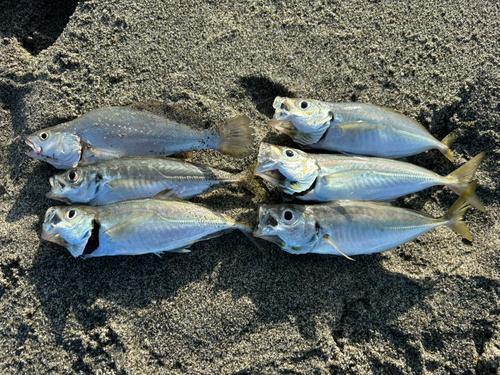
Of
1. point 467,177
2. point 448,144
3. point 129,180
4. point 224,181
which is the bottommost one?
point 129,180

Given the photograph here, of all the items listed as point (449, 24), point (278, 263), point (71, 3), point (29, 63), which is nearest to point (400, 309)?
point (278, 263)

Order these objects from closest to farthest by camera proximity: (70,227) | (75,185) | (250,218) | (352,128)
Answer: (70,227) < (75,185) < (352,128) < (250,218)

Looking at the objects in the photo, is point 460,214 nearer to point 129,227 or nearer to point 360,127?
point 360,127

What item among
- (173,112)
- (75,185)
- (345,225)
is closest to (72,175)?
(75,185)

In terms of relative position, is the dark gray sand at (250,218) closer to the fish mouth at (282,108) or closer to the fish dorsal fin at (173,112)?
the fish dorsal fin at (173,112)

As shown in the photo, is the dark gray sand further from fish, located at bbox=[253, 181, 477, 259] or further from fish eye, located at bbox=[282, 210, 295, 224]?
fish eye, located at bbox=[282, 210, 295, 224]

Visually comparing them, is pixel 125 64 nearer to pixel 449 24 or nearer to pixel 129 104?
pixel 129 104

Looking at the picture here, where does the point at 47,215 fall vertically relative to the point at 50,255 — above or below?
above

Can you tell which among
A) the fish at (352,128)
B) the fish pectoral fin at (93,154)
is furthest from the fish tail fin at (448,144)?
the fish pectoral fin at (93,154)
